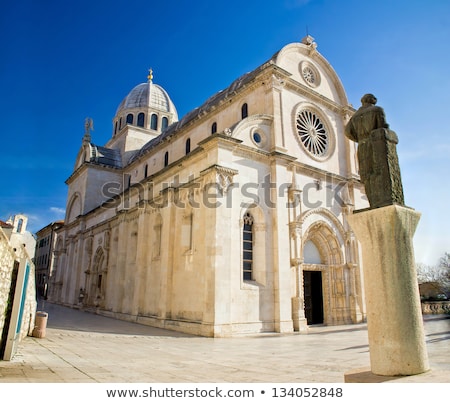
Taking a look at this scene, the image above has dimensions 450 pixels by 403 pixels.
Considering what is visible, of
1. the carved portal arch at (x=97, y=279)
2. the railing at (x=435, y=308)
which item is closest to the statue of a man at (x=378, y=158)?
the railing at (x=435, y=308)

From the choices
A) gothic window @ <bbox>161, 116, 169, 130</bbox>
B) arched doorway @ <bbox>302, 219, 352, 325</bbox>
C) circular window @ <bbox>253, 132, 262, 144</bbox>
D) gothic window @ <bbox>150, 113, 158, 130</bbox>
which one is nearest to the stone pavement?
arched doorway @ <bbox>302, 219, 352, 325</bbox>

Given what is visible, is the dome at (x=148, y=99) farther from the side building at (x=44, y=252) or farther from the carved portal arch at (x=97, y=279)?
the side building at (x=44, y=252)

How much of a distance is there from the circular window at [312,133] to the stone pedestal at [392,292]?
52.2 ft

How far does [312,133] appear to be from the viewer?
22.0 m

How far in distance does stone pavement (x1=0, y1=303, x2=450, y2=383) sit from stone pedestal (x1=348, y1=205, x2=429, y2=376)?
0.35 m

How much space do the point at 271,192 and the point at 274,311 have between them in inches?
227

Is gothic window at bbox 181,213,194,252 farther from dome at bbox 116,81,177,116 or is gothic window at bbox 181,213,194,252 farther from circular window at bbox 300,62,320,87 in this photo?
dome at bbox 116,81,177,116

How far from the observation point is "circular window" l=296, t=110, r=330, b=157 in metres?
21.4

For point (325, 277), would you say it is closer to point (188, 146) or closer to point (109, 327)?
point (109, 327)

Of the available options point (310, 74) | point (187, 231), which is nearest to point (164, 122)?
point (310, 74)

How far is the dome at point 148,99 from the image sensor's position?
40188mm

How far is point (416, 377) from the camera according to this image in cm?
467

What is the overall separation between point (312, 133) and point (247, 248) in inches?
366

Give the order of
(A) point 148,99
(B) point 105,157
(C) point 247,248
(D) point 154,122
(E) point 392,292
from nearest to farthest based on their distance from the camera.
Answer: (E) point 392,292 → (C) point 247,248 → (B) point 105,157 → (D) point 154,122 → (A) point 148,99
